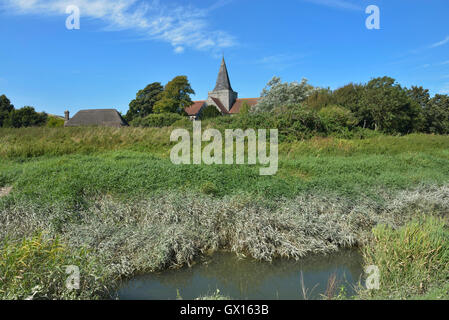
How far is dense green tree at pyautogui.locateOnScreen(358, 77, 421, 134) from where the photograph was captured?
18.1 metres

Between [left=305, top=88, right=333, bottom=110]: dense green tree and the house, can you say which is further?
the house

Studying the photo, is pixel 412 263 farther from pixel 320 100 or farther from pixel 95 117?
pixel 95 117

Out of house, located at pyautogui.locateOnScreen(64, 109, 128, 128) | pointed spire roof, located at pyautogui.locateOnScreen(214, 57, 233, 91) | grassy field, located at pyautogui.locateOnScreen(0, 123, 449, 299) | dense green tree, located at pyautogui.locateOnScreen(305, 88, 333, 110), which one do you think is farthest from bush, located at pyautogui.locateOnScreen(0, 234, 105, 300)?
pointed spire roof, located at pyautogui.locateOnScreen(214, 57, 233, 91)

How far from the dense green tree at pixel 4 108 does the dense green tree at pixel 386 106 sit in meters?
43.5

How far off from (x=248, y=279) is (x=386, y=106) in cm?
1710

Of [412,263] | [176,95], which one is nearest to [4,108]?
[176,95]

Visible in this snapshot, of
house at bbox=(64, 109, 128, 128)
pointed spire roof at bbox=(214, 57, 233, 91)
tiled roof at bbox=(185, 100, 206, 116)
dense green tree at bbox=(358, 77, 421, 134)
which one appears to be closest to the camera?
dense green tree at bbox=(358, 77, 421, 134)

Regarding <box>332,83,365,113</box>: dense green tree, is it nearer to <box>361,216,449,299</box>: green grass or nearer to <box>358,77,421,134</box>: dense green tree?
<box>358,77,421,134</box>: dense green tree

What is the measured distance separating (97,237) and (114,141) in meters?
9.24

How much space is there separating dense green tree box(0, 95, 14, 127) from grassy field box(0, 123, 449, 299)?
39.2 m

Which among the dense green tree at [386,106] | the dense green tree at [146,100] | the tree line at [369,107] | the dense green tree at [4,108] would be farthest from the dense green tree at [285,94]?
the dense green tree at [4,108]

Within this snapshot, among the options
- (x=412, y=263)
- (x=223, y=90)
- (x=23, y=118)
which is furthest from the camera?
(x=223, y=90)

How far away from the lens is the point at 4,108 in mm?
41156
